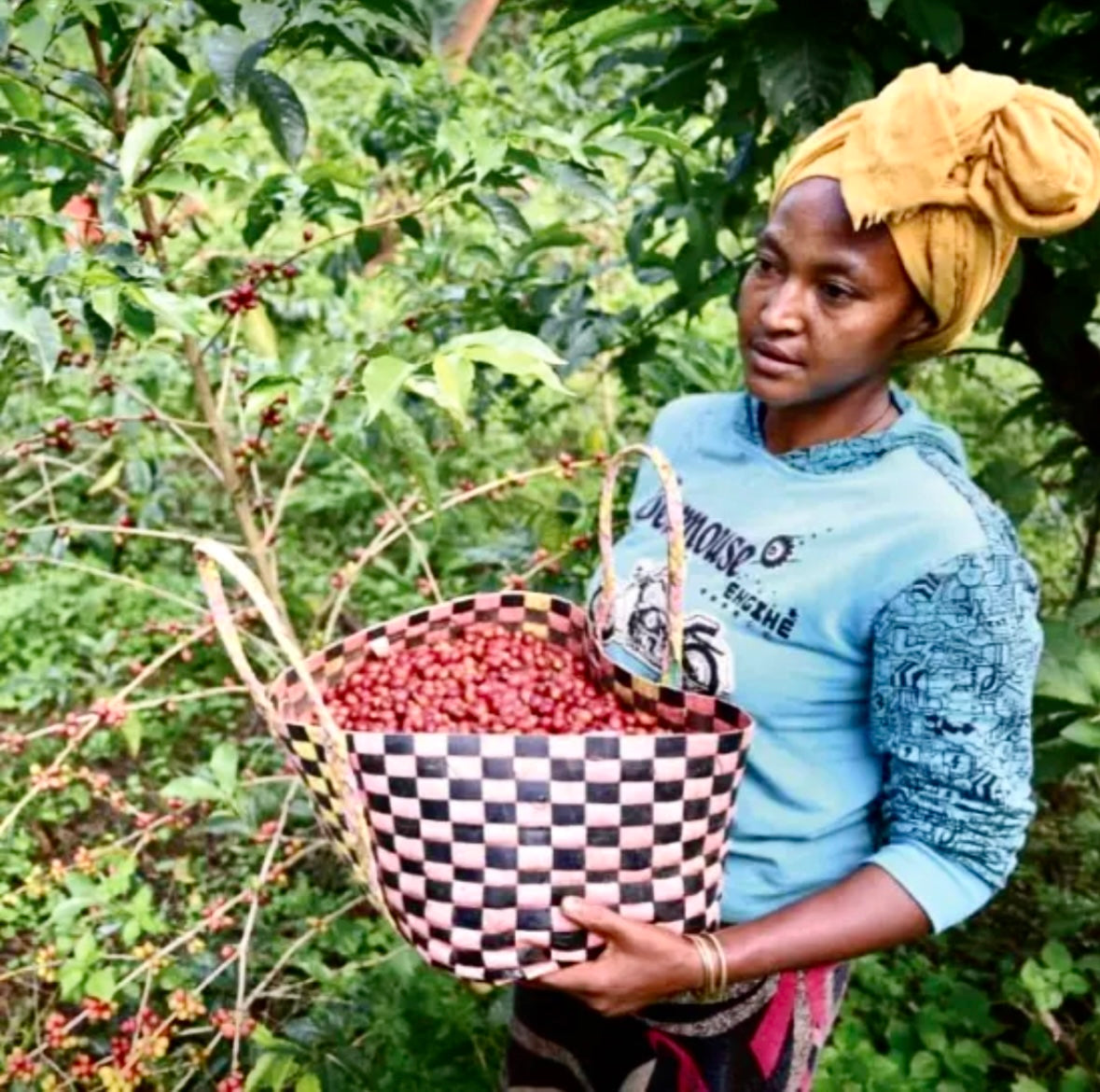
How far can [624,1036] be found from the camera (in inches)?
49.4

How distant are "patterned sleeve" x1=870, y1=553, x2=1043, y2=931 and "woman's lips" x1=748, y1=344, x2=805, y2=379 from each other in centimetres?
20

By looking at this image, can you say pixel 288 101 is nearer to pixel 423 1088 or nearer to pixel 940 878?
pixel 940 878

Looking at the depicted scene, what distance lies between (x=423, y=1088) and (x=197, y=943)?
444 mm

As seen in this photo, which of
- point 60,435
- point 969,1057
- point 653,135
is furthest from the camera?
point 969,1057

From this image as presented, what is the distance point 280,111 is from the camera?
125 centimetres

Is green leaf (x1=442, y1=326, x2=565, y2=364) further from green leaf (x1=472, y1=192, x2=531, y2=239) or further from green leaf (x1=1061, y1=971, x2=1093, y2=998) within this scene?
green leaf (x1=1061, y1=971, x2=1093, y2=998)

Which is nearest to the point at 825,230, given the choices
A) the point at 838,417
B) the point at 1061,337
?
the point at 838,417

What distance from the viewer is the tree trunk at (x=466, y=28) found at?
1.33m

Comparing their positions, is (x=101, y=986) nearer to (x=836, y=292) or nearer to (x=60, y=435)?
(x=60, y=435)

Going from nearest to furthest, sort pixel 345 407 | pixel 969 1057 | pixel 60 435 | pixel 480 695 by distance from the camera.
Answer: pixel 480 695 → pixel 60 435 → pixel 969 1057 → pixel 345 407

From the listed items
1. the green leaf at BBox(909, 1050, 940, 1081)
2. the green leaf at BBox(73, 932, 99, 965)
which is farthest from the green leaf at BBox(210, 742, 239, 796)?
the green leaf at BBox(909, 1050, 940, 1081)

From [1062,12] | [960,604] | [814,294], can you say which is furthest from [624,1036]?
[1062,12]

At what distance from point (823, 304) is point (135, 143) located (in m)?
0.62

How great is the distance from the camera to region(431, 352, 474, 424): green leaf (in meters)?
1.02
